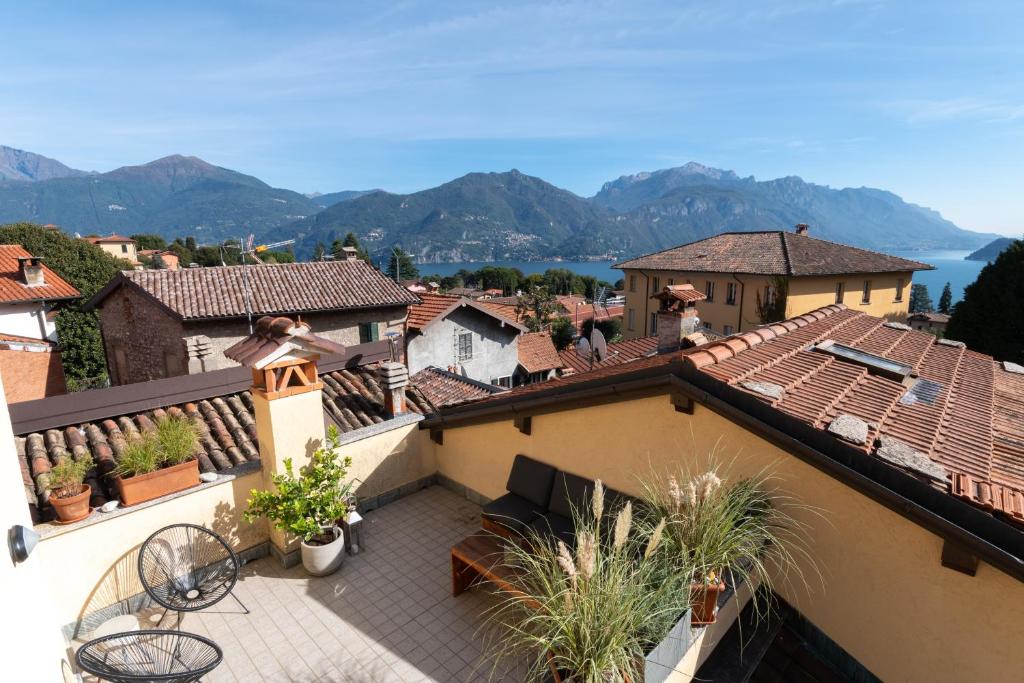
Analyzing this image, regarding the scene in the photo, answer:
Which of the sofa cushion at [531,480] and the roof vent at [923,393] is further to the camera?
the sofa cushion at [531,480]

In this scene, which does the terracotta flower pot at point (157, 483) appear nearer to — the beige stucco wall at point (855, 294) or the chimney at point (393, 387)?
the chimney at point (393, 387)

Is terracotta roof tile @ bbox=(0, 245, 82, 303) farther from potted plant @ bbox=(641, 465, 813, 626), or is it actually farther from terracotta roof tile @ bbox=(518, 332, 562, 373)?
potted plant @ bbox=(641, 465, 813, 626)

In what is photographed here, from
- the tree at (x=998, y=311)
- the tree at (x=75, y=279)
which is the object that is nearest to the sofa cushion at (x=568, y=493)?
the tree at (x=998, y=311)

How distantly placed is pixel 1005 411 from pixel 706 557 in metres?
4.63

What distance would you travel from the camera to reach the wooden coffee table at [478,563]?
15.1ft

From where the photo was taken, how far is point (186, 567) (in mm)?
5000

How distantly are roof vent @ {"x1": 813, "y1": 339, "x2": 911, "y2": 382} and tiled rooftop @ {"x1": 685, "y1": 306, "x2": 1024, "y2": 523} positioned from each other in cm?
8

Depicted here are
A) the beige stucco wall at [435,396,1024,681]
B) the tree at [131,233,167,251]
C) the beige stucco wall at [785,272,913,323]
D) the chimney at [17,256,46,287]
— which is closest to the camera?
the beige stucco wall at [435,396,1024,681]

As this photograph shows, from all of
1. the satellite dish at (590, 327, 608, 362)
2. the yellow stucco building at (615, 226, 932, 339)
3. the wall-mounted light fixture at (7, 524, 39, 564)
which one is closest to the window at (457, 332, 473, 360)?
the satellite dish at (590, 327, 608, 362)

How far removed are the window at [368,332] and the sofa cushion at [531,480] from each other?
53.3 ft

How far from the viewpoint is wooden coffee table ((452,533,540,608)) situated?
4613 mm

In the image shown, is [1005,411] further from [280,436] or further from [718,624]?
[280,436]

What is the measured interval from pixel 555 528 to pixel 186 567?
3838 millimetres

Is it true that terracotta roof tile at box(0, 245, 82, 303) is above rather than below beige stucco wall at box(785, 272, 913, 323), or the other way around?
above
